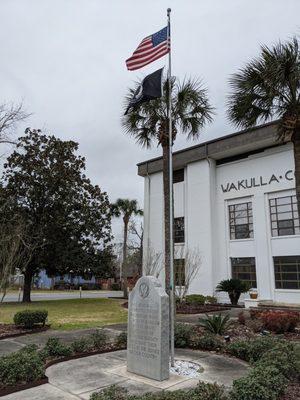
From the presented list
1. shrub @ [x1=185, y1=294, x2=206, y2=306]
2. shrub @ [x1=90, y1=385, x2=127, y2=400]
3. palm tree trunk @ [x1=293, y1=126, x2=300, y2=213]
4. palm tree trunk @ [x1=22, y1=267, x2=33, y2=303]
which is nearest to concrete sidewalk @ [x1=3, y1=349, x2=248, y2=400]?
shrub @ [x1=90, y1=385, x2=127, y2=400]

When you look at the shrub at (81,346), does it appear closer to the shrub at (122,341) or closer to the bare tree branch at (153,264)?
the shrub at (122,341)

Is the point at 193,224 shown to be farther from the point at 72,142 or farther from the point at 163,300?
the point at 163,300

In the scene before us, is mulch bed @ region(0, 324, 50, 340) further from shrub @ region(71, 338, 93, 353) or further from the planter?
the planter

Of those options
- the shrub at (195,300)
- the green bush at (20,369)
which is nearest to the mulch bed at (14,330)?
the green bush at (20,369)

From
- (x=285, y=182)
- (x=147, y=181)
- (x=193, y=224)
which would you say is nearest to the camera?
(x=285, y=182)

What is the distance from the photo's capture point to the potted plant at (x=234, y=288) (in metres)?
23.7

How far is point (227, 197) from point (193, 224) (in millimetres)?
3207

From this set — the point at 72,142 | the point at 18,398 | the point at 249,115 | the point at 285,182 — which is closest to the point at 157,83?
the point at 249,115

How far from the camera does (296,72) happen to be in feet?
36.6

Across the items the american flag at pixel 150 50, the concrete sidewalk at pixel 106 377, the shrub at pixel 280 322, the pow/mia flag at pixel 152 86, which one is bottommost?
the concrete sidewalk at pixel 106 377

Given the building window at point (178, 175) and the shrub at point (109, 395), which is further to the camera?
the building window at point (178, 175)

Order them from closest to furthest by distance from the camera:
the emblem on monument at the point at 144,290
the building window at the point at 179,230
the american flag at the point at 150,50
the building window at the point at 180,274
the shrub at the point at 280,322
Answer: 1. the emblem on monument at the point at 144,290
2. the american flag at the point at 150,50
3. the shrub at the point at 280,322
4. the building window at the point at 180,274
5. the building window at the point at 179,230

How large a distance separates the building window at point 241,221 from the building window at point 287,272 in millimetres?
2784

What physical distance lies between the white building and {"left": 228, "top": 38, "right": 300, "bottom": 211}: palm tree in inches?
460
